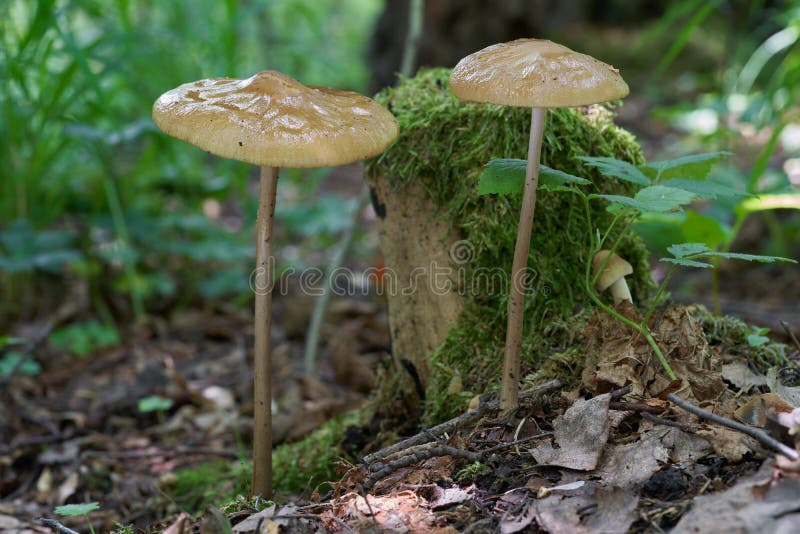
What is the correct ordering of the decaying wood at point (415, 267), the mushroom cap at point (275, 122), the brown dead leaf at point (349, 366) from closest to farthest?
1. the mushroom cap at point (275, 122)
2. the decaying wood at point (415, 267)
3. the brown dead leaf at point (349, 366)

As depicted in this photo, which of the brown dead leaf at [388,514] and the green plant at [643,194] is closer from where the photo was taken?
the brown dead leaf at [388,514]

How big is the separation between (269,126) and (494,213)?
1103mm

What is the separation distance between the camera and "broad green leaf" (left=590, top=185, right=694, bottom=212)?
2.05m

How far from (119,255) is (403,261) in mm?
2657

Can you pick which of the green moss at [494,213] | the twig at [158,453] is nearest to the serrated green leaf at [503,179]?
the green moss at [494,213]

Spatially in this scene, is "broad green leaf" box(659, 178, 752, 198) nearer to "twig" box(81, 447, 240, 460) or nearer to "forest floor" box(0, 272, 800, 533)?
"forest floor" box(0, 272, 800, 533)

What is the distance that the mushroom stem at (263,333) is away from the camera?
7.88 ft

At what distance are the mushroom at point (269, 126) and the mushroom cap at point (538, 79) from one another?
1.24 feet

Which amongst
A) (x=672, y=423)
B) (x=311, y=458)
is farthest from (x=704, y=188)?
(x=311, y=458)

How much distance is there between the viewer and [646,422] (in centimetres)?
215

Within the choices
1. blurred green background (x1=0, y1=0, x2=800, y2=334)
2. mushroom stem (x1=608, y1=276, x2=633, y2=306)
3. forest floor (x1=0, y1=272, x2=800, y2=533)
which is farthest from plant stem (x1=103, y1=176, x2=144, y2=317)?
mushroom stem (x1=608, y1=276, x2=633, y2=306)

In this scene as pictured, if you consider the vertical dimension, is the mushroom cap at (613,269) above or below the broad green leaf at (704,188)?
below

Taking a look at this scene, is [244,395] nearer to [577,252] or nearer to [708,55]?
[577,252]

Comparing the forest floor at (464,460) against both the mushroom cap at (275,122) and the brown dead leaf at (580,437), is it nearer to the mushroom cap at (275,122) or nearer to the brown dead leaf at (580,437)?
the brown dead leaf at (580,437)
